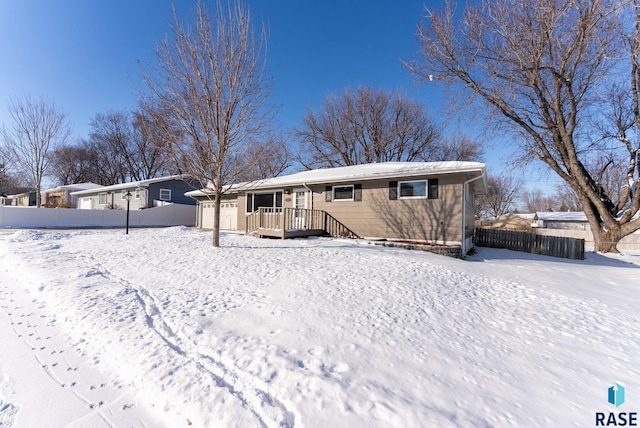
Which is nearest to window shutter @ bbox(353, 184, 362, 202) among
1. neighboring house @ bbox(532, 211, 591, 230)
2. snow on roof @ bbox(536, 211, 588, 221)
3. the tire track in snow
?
the tire track in snow

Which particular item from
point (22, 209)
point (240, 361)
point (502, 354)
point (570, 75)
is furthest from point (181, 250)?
point (22, 209)

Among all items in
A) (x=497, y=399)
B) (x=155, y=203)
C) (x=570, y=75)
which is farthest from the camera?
(x=155, y=203)

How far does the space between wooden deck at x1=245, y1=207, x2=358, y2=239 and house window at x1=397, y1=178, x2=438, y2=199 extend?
2466 millimetres

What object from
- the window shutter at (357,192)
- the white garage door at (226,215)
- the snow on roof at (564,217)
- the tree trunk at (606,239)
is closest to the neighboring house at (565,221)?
the snow on roof at (564,217)

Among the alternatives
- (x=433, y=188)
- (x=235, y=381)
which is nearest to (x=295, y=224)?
(x=433, y=188)

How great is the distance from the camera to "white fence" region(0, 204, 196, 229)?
1676 cm

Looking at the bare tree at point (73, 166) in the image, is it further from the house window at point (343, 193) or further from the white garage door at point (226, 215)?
the house window at point (343, 193)

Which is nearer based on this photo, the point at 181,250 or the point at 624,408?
the point at 624,408

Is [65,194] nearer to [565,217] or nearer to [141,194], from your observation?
[141,194]

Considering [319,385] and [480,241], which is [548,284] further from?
[480,241]

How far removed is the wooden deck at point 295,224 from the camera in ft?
32.8

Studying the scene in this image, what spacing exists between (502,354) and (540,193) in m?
65.6

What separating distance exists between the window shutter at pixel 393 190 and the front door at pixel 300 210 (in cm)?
329

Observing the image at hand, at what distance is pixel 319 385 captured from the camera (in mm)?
2107
